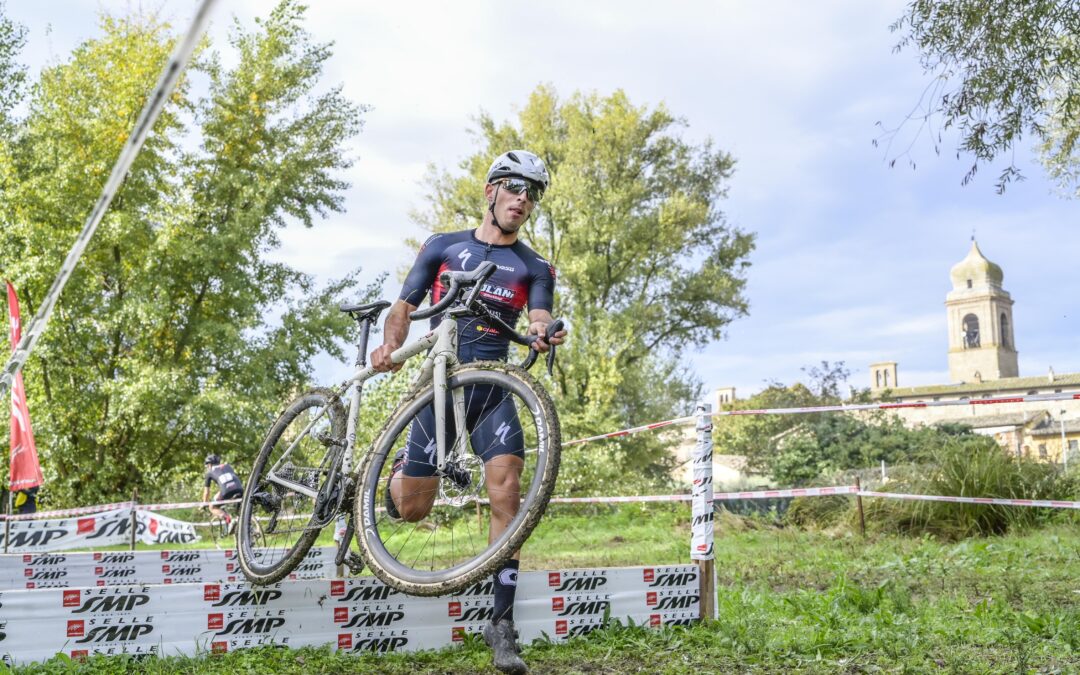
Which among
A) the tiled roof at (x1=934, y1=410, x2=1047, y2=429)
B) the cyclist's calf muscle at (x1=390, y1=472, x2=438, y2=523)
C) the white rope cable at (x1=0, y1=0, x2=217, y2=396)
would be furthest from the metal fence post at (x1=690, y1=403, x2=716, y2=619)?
the tiled roof at (x1=934, y1=410, x2=1047, y2=429)

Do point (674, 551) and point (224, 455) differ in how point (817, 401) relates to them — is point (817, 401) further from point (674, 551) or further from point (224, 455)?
point (674, 551)

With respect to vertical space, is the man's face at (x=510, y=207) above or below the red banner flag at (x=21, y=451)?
A: above

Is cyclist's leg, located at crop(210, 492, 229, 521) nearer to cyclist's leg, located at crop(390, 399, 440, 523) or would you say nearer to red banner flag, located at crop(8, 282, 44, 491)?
red banner flag, located at crop(8, 282, 44, 491)

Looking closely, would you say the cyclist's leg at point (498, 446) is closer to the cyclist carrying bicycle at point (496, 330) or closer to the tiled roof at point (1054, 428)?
the cyclist carrying bicycle at point (496, 330)

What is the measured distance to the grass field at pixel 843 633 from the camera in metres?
4.25

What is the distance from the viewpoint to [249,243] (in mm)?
26438

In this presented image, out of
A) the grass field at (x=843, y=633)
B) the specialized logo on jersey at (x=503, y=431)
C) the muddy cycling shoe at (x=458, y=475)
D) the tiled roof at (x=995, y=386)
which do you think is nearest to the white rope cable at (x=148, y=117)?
the muddy cycling shoe at (x=458, y=475)

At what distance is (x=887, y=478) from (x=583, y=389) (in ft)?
64.8

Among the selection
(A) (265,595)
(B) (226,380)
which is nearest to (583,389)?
(B) (226,380)

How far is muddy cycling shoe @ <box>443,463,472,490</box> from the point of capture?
3.90m

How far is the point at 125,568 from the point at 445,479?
4509 mm

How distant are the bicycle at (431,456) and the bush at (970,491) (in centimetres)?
960

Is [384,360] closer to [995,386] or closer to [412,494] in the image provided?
[412,494]

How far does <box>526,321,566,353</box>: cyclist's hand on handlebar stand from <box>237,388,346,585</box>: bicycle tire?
1.11 m
